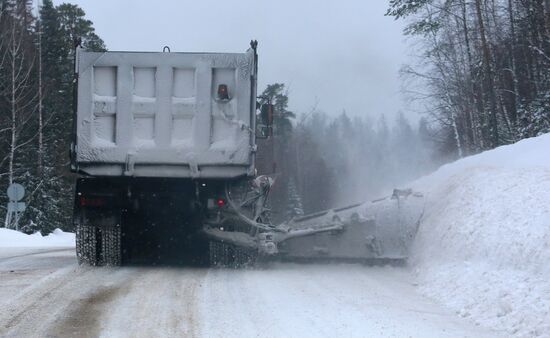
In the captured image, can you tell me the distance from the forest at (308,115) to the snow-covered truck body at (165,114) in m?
10.8

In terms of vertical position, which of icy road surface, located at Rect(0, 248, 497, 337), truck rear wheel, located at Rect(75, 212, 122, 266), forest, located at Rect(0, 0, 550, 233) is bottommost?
icy road surface, located at Rect(0, 248, 497, 337)

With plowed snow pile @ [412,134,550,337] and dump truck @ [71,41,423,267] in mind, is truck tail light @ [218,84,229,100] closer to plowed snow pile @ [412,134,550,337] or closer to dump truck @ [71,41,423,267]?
dump truck @ [71,41,423,267]

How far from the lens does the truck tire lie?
11562mm

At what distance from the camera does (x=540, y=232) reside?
7977 mm

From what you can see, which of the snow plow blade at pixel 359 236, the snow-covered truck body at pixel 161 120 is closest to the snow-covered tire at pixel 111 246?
the snow-covered truck body at pixel 161 120

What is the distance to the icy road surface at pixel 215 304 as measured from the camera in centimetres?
684

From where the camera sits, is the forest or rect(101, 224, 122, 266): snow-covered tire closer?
rect(101, 224, 122, 266): snow-covered tire

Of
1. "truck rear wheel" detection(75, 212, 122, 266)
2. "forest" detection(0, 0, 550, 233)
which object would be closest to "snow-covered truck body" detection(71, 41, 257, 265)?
"truck rear wheel" detection(75, 212, 122, 266)

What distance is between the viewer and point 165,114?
35.1 feet

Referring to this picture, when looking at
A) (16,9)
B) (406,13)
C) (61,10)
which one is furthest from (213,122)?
(61,10)

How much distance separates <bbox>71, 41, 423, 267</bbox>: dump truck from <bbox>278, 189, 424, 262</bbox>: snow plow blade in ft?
1.70

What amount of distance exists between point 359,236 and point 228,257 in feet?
7.58

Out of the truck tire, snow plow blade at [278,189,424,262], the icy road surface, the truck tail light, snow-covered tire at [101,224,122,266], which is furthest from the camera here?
snow plow blade at [278,189,424,262]

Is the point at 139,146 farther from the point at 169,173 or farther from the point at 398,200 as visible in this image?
the point at 398,200
